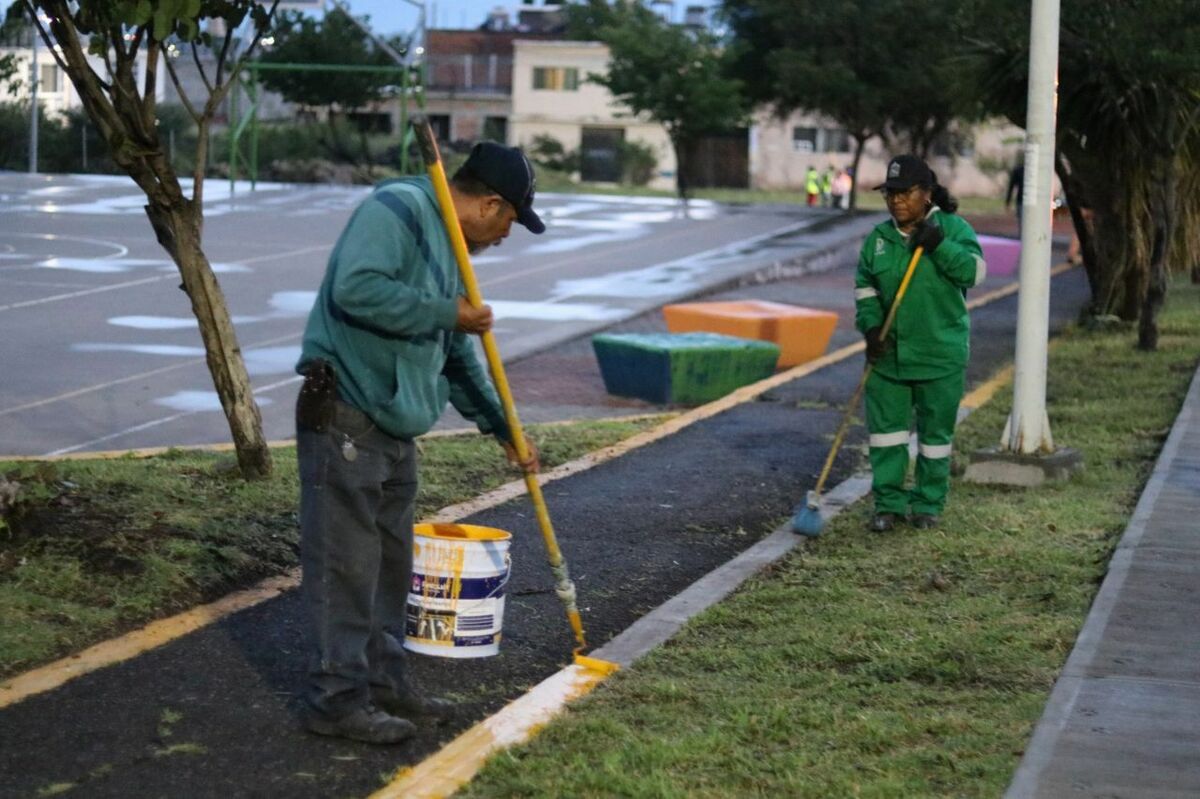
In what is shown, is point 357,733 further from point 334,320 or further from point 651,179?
point 651,179

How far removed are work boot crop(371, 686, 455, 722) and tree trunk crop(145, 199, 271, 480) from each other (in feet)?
10.9

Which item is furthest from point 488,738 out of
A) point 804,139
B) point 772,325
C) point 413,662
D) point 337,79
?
point 804,139

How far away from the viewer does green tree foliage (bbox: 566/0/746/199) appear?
51906 mm

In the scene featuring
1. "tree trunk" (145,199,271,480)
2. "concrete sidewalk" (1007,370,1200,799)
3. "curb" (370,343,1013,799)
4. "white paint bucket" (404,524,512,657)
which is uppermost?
"tree trunk" (145,199,271,480)

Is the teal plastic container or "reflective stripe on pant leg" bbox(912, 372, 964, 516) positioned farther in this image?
the teal plastic container

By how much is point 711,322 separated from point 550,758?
12678mm

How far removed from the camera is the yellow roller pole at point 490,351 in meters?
5.21

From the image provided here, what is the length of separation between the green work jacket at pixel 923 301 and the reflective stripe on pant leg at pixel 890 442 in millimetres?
93

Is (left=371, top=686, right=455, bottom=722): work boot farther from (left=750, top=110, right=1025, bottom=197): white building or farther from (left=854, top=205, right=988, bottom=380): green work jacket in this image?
(left=750, top=110, right=1025, bottom=197): white building

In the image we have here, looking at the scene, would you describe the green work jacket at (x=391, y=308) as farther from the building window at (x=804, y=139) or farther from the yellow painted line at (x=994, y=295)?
the building window at (x=804, y=139)

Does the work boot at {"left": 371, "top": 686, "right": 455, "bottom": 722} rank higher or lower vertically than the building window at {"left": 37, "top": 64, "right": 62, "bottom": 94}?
lower

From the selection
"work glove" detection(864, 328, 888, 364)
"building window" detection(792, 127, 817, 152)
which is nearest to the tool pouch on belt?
"work glove" detection(864, 328, 888, 364)

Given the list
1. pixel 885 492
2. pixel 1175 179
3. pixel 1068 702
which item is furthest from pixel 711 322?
pixel 1068 702

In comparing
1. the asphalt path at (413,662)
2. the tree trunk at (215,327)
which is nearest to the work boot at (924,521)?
the asphalt path at (413,662)
